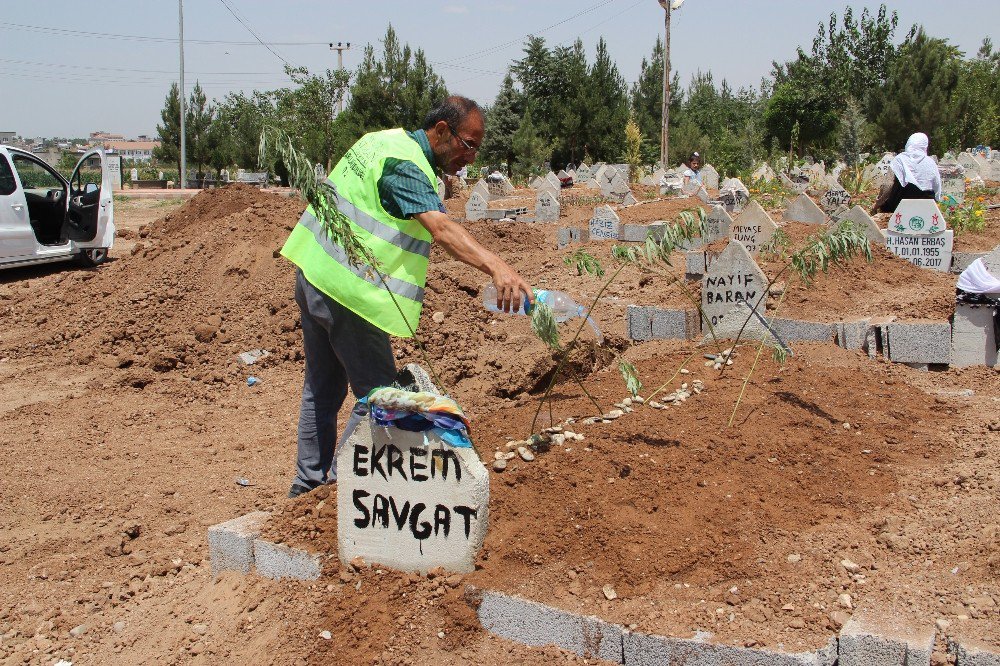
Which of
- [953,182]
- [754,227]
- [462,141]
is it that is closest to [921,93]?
[953,182]

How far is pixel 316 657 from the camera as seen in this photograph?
3016 millimetres

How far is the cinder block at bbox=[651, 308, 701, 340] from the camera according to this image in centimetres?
645

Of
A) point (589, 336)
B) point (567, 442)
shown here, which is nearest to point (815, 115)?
point (589, 336)

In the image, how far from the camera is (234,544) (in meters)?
3.59

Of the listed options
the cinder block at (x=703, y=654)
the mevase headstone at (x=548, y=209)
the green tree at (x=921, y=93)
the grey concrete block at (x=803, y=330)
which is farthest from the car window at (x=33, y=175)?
the green tree at (x=921, y=93)

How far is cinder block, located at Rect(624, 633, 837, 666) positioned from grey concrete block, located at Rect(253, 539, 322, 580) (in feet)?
4.16

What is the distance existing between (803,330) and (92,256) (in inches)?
419

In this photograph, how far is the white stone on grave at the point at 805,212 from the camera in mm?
11625

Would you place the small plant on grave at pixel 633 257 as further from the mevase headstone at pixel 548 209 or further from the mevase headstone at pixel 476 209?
the mevase headstone at pixel 476 209

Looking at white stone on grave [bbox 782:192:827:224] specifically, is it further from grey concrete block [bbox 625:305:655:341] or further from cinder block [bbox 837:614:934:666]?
cinder block [bbox 837:614:934:666]

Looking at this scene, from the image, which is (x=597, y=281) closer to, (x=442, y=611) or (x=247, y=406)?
(x=247, y=406)

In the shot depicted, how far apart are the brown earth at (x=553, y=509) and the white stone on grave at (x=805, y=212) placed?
459cm

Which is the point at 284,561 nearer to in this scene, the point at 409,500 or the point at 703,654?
the point at 409,500

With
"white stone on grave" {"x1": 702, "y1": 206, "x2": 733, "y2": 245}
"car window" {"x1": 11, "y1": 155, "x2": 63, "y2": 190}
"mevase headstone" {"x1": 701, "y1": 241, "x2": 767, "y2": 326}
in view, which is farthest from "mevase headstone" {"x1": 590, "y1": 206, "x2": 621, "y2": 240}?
"car window" {"x1": 11, "y1": 155, "x2": 63, "y2": 190}
